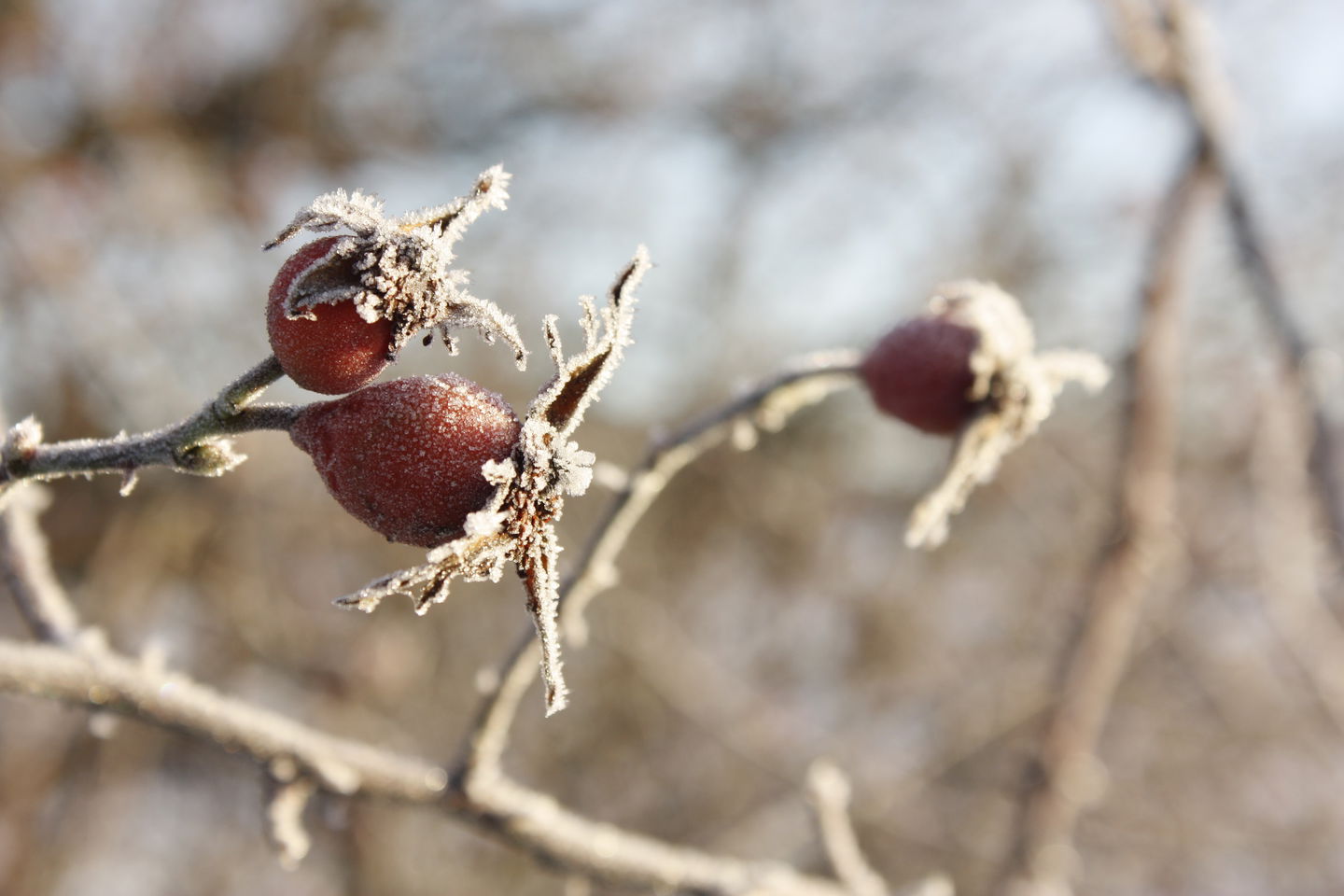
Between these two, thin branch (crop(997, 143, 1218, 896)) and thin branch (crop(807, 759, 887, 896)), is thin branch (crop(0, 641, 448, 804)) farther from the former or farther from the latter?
thin branch (crop(997, 143, 1218, 896))

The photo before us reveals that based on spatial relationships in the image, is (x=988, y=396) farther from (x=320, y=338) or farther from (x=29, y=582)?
(x=29, y=582)

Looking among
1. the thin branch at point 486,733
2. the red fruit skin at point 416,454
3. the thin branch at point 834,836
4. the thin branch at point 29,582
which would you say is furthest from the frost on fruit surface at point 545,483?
the thin branch at point 834,836

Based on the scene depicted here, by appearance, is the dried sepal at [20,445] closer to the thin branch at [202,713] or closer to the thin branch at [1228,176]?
the thin branch at [202,713]

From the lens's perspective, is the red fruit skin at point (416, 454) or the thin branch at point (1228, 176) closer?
the red fruit skin at point (416, 454)

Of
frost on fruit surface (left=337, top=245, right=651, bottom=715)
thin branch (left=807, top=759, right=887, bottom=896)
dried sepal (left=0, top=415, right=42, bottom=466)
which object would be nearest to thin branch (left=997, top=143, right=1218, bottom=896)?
thin branch (left=807, top=759, right=887, bottom=896)

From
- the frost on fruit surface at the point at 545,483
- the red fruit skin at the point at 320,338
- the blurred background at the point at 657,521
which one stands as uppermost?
the red fruit skin at the point at 320,338

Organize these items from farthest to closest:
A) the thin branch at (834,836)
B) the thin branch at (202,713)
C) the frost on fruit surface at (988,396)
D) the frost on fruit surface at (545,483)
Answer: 1. the thin branch at (834,836)
2. the frost on fruit surface at (988,396)
3. the thin branch at (202,713)
4. the frost on fruit surface at (545,483)

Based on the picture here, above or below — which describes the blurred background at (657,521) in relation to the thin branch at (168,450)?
below

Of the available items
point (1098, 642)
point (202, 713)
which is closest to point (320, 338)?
point (202, 713)
